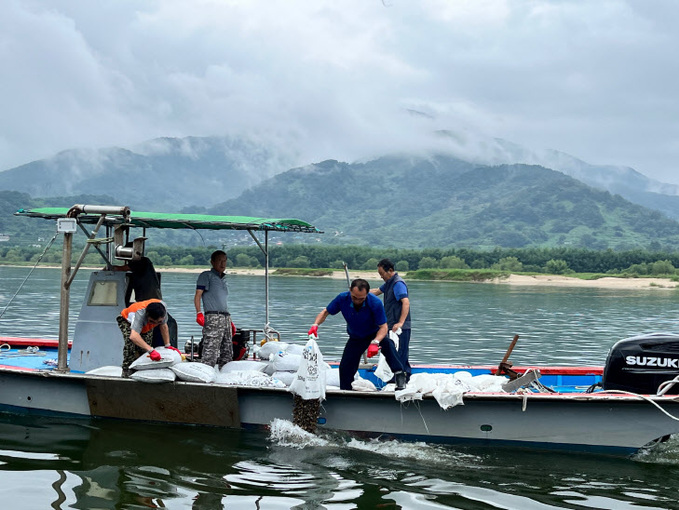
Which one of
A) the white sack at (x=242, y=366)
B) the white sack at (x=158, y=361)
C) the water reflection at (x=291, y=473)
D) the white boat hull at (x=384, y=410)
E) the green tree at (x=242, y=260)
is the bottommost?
the water reflection at (x=291, y=473)

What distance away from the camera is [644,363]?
8758 mm

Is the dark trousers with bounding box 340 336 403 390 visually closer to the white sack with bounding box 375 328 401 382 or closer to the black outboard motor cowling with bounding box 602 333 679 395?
the white sack with bounding box 375 328 401 382

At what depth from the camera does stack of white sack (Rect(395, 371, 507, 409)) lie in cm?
867

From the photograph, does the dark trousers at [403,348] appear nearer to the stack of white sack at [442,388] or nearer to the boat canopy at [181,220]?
the stack of white sack at [442,388]

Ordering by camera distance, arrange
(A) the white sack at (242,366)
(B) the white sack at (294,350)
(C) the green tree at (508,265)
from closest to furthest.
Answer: (A) the white sack at (242,366) < (B) the white sack at (294,350) < (C) the green tree at (508,265)

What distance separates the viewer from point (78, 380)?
984cm

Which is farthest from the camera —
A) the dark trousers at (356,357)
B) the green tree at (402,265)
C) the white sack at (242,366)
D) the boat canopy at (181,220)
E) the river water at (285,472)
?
the green tree at (402,265)

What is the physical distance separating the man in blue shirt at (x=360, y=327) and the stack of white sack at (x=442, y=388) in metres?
0.42

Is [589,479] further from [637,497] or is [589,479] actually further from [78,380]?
[78,380]

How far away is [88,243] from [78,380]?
175 cm

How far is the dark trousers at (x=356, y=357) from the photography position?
9.34 meters

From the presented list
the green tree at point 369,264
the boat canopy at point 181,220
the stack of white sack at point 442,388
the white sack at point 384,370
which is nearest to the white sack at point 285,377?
the white sack at point 384,370

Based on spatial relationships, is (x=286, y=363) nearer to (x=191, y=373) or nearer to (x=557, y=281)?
(x=191, y=373)

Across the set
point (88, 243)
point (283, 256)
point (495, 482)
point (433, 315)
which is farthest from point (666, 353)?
point (283, 256)
